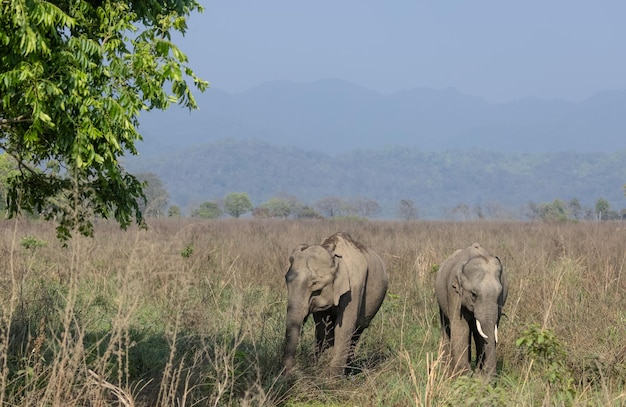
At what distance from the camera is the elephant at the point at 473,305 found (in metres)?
8.44

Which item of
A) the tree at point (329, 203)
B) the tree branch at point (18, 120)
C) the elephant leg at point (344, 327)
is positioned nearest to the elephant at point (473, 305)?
the elephant leg at point (344, 327)

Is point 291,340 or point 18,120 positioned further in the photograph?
point 291,340

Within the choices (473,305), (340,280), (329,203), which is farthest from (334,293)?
(329,203)

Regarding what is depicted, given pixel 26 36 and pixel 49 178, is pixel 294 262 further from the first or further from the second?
pixel 26 36

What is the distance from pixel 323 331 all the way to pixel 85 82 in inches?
173

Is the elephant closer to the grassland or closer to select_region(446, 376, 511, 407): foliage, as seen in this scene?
the grassland

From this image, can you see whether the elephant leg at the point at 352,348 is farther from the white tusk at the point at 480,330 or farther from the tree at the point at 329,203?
the tree at the point at 329,203

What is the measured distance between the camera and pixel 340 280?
860cm

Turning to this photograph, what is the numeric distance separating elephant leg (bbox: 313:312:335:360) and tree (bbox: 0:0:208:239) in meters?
2.73

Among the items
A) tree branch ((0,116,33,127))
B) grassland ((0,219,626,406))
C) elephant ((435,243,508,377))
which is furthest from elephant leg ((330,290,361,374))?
tree branch ((0,116,33,127))

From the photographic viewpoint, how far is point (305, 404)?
26.3 ft

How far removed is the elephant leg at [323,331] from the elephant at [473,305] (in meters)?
1.30

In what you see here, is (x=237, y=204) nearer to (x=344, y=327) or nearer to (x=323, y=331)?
(x=323, y=331)

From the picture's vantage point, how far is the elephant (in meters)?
8.44
